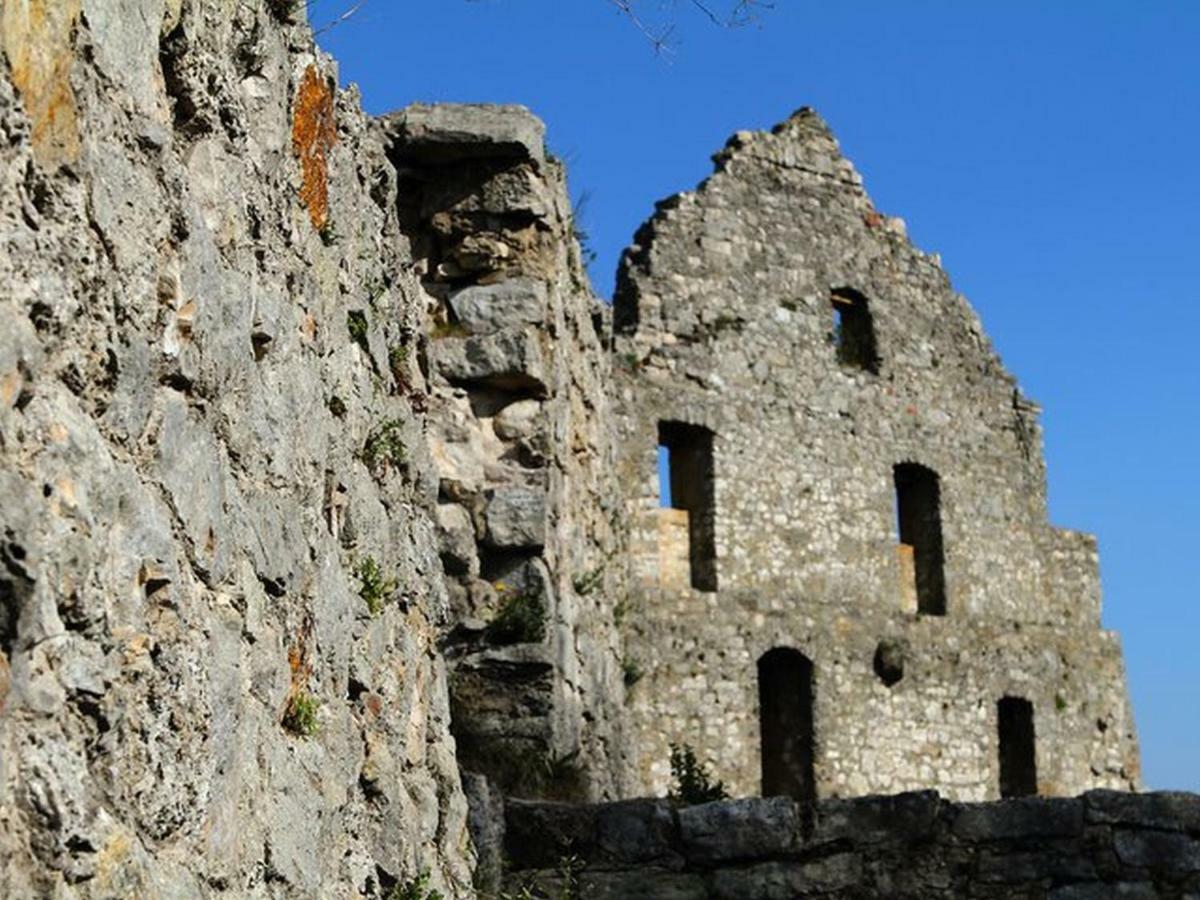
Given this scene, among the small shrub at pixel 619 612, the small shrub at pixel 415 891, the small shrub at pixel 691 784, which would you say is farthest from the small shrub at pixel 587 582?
the small shrub at pixel 415 891

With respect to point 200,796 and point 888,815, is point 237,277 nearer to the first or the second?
point 200,796

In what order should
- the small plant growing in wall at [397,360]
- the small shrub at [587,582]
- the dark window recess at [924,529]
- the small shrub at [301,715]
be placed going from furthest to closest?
the dark window recess at [924,529], the small shrub at [587,582], the small plant growing in wall at [397,360], the small shrub at [301,715]

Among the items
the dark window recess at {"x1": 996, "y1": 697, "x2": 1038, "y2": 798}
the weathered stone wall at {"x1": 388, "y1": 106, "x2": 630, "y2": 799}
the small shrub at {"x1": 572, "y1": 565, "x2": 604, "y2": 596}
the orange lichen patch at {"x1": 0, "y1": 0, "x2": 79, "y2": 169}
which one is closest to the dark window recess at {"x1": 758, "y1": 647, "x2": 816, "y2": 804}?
the dark window recess at {"x1": 996, "y1": 697, "x2": 1038, "y2": 798}

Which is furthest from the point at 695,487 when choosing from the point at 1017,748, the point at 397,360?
the point at 397,360

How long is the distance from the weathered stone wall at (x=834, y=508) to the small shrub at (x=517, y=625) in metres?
5.57

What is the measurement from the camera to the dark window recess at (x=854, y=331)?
1611 cm

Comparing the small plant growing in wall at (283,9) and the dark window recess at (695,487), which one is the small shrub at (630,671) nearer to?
the dark window recess at (695,487)

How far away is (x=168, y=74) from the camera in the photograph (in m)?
2.85

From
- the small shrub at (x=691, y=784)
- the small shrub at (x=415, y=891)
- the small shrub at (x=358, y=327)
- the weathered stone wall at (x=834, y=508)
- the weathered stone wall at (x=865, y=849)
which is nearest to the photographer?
the small shrub at (x=415, y=891)

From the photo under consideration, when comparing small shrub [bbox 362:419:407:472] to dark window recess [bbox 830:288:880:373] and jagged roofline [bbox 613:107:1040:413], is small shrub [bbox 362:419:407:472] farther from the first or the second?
dark window recess [bbox 830:288:880:373]

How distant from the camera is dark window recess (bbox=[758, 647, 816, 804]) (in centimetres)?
1448

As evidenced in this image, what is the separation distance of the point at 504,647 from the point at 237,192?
435cm

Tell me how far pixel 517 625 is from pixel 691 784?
2.40 meters

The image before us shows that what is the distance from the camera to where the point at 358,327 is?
14.5 ft
